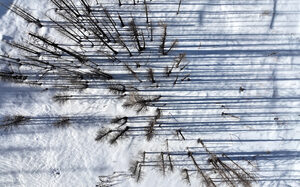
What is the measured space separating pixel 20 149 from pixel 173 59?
407 inches

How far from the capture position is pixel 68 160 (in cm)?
1321

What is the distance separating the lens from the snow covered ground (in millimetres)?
13031

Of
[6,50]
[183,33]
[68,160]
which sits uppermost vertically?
[183,33]

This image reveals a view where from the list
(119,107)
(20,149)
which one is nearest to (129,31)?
(119,107)

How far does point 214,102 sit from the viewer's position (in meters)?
13.1

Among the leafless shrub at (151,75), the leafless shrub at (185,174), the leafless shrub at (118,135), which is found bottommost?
the leafless shrub at (185,174)

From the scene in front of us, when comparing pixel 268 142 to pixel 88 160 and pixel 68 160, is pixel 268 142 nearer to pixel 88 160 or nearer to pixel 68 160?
pixel 88 160

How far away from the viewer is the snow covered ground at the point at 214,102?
513 inches

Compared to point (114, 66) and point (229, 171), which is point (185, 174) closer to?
point (229, 171)

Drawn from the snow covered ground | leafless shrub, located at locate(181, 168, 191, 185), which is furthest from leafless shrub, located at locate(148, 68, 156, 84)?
leafless shrub, located at locate(181, 168, 191, 185)

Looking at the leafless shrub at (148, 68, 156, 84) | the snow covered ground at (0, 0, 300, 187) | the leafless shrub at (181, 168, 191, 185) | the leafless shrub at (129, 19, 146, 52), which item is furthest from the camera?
the snow covered ground at (0, 0, 300, 187)

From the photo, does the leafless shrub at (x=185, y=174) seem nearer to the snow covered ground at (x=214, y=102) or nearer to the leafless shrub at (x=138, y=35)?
the snow covered ground at (x=214, y=102)

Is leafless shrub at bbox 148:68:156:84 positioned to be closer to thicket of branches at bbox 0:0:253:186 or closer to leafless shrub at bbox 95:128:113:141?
thicket of branches at bbox 0:0:253:186

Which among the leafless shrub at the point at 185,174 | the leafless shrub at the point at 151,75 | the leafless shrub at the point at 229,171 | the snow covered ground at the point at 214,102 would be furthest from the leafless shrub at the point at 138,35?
the leafless shrub at the point at 185,174
